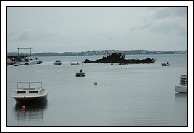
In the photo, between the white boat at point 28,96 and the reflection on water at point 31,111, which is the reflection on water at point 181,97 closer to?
the reflection on water at point 31,111

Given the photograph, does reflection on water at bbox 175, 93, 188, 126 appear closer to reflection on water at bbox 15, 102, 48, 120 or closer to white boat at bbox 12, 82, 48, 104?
reflection on water at bbox 15, 102, 48, 120

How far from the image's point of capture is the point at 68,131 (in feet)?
46.7

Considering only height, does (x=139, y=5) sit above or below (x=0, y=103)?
above

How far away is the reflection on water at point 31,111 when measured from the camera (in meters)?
31.2

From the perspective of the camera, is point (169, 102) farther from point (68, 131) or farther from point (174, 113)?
point (68, 131)

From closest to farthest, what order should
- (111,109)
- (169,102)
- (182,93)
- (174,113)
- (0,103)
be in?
1. (0,103)
2. (174,113)
3. (111,109)
4. (169,102)
5. (182,93)

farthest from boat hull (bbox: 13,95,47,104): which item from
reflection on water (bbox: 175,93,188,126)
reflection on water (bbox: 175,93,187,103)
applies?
reflection on water (bbox: 175,93,187,103)

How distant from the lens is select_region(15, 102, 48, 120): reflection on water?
31248mm

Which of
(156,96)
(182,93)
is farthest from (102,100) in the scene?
(182,93)

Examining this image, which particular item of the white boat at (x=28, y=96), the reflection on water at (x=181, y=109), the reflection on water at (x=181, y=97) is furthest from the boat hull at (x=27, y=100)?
the reflection on water at (x=181, y=97)

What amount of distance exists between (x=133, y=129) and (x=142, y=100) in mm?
27121

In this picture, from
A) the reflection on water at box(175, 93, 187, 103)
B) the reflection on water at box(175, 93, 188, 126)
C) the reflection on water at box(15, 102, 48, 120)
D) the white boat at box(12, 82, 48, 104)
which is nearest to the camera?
the reflection on water at box(175, 93, 188, 126)

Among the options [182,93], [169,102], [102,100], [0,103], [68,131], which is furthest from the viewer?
[182,93]

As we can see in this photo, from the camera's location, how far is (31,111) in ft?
112
